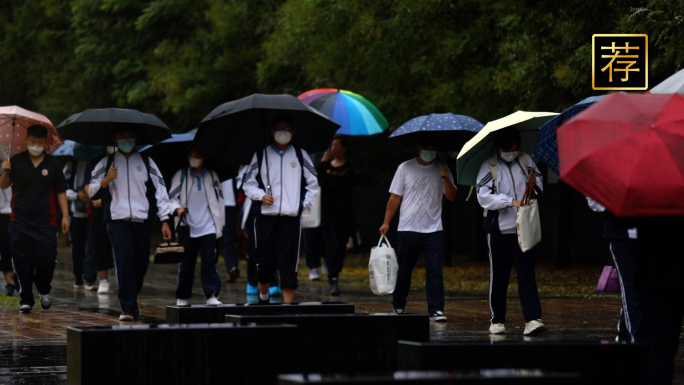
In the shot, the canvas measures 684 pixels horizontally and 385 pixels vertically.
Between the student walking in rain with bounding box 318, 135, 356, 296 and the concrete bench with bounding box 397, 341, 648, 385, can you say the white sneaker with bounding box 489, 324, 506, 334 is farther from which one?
the student walking in rain with bounding box 318, 135, 356, 296

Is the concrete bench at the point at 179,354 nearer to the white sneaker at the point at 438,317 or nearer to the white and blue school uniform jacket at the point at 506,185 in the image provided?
the white and blue school uniform jacket at the point at 506,185

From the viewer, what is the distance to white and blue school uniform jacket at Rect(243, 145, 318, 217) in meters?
11.9

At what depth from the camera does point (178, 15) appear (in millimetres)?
26875

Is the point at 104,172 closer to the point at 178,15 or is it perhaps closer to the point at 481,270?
the point at 481,270

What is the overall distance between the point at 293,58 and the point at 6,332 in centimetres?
1217

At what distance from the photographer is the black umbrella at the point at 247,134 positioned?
12.9 m

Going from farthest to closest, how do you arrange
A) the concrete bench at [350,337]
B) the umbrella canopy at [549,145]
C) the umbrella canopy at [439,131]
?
the umbrella canopy at [439,131], the umbrella canopy at [549,145], the concrete bench at [350,337]

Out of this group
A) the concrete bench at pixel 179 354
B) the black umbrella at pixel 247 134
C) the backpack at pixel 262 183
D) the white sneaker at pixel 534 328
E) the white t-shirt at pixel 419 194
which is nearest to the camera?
the concrete bench at pixel 179 354

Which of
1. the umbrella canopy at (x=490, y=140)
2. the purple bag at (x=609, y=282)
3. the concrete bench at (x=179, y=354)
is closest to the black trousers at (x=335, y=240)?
the umbrella canopy at (x=490, y=140)

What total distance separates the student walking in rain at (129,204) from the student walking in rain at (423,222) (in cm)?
243

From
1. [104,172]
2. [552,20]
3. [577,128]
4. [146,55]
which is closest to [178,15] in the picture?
[146,55]

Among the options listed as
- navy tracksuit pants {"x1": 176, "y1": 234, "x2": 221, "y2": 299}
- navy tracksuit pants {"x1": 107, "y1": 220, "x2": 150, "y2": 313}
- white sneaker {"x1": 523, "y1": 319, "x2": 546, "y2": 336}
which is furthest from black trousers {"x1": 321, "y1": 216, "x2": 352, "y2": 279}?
white sneaker {"x1": 523, "y1": 319, "x2": 546, "y2": 336}

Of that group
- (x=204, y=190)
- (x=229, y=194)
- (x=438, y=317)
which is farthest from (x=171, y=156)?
(x=229, y=194)

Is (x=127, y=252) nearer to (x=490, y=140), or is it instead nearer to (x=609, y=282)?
(x=490, y=140)
